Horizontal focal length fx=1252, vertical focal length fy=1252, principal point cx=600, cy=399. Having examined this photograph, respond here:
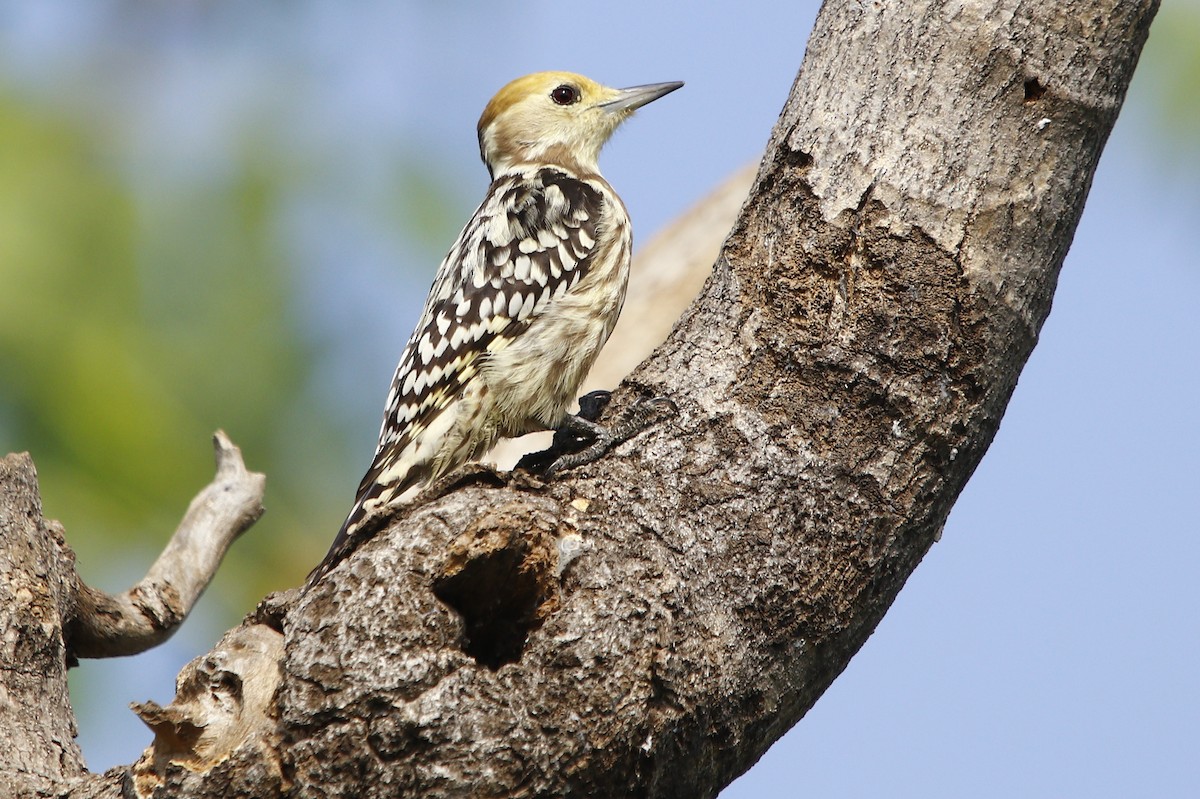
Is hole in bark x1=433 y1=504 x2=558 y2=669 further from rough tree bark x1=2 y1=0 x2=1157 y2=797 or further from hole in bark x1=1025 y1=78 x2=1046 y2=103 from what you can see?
hole in bark x1=1025 y1=78 x2=1046 y2=103

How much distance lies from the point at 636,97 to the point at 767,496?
3.56 m

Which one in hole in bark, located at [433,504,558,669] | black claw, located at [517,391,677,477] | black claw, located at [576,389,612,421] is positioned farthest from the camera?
black claw, located at [576,389,612,421]

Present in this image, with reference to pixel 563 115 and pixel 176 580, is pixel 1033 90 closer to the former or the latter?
pixel 176 580

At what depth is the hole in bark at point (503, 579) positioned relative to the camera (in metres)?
2.98

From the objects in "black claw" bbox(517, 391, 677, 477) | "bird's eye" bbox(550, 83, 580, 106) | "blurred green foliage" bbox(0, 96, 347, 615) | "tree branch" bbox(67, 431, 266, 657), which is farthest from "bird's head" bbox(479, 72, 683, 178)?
"black claw" bbox(517, 391, 677, 477)

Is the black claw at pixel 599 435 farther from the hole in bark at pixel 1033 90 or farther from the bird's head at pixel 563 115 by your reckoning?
the bird's head at pixel 563 115

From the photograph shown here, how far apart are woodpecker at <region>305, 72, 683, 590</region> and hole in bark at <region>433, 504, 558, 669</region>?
131 cm

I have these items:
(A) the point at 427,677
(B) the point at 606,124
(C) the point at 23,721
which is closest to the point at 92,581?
(C) the point at 23,721

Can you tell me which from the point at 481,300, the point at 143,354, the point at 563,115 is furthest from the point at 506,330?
the point at 143,354

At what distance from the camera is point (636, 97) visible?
20.5 ft

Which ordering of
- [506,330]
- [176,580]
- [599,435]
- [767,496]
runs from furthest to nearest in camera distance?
[506,330], [176,580], [599,435], [767,496]

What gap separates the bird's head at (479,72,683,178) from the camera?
6.22 m

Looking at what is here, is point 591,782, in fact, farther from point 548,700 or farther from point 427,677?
point 427,677

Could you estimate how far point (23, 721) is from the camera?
11.4ft
